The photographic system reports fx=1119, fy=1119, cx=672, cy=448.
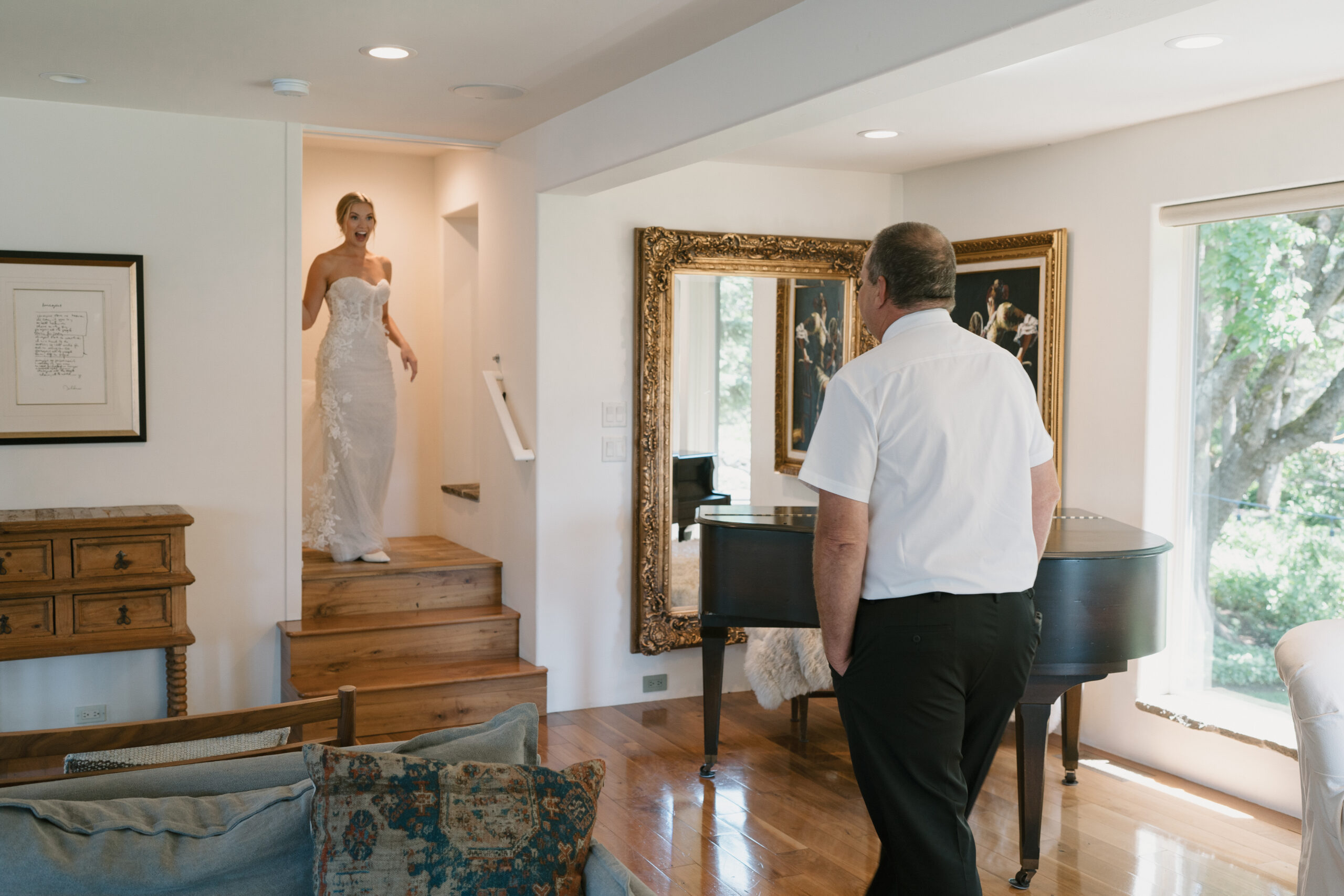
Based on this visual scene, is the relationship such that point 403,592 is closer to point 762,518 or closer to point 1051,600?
point 762,518

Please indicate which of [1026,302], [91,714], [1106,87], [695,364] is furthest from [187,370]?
[1106,87]

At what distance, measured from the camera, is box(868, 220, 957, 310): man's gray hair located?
2.18 m

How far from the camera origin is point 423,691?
14.6ft

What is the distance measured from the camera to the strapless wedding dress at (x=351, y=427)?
4.95 m

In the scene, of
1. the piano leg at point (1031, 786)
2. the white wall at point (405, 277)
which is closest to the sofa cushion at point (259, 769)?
the piano leg at point (1031, 786)

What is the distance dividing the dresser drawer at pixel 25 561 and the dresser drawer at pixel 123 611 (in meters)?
0.15

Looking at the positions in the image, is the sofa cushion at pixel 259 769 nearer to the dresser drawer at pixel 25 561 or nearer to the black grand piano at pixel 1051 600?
the black grand piano at pixel 1051 600

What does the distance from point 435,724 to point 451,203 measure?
269 centimetres

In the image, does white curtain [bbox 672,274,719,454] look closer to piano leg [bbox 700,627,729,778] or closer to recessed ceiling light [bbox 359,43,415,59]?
piano leg [bbox 700,627,729,778]

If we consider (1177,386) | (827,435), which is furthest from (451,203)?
(827,435)

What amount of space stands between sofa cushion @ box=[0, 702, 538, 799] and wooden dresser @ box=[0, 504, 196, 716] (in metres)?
2.30

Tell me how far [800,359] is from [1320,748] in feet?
10.1

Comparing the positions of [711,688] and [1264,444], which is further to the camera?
[711,688]

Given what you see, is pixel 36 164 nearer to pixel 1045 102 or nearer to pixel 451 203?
pixel 451 203
